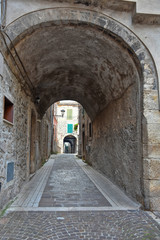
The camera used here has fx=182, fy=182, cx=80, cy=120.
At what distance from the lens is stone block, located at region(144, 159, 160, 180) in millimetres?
3400

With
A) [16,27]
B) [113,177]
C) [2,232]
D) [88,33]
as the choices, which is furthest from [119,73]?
[2,232]

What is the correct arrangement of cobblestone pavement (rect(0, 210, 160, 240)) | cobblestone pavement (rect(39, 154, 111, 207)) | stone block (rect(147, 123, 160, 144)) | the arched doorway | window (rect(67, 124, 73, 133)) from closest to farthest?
1. cobblestone pavement (rect(0, 210, 160, 240))
2. stone block (rect(147, 123, 160, 144))
3. cobblestone pavement (rect(39, 154, 111, 207))
4. window (rect(67, 124, 73, 133))
5. the arched doorway

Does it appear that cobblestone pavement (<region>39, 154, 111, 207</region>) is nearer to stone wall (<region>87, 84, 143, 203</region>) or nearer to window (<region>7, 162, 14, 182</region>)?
stone wall (<region>87, 84, 143, 203</region>)

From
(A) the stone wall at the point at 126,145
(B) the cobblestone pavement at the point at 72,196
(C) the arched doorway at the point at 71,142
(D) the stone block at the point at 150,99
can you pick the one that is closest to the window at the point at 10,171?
(B) the cobblestone pavement at the point at 72,196

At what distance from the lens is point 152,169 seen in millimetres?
3414

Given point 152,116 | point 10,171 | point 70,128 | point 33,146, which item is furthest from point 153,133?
point 70,128

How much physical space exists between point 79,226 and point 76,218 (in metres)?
0.28

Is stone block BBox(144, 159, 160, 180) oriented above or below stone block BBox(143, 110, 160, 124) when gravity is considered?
below

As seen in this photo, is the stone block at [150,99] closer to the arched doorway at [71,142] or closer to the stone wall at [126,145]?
the stone wall at [126,145]

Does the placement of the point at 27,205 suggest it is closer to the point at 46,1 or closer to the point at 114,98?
the point at 114,98

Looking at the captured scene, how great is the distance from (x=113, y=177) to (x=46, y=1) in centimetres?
486

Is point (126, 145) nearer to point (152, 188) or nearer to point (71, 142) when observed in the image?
point (152, 188)

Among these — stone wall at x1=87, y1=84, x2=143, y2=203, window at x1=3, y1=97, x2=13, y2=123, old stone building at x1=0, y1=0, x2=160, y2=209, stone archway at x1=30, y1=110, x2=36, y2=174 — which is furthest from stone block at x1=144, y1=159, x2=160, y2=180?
stone archway at x1=30, y1=110, x2=36, y2=174

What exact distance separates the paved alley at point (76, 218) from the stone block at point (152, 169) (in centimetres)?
65
